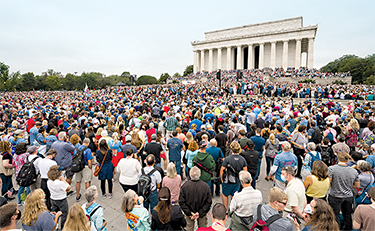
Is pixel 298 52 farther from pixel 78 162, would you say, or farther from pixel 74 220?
pixel 74 220

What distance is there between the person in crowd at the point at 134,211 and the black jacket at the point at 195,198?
0.72m

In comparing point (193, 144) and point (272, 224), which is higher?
point (193, 144)

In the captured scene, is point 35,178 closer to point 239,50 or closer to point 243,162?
point 243,162

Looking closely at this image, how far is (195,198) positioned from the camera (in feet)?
10.9

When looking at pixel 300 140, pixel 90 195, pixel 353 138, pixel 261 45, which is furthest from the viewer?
pixel 261 45

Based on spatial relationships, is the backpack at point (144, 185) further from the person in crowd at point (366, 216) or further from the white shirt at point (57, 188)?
the person in crowd at point (366, 216)

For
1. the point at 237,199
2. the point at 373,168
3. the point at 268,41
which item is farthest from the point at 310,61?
the point at 237,199

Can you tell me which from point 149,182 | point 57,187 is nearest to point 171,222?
point 149,182

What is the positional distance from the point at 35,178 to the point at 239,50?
191ft

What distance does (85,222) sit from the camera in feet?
8.02

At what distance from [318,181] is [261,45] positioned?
56326 millimetres

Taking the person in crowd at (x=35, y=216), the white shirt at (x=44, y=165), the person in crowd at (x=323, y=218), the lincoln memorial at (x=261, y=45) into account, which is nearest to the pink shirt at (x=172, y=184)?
the person in crowd at (x=35, y=216)

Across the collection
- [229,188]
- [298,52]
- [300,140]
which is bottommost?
[229,188]

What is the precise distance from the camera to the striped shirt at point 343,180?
147 inches
